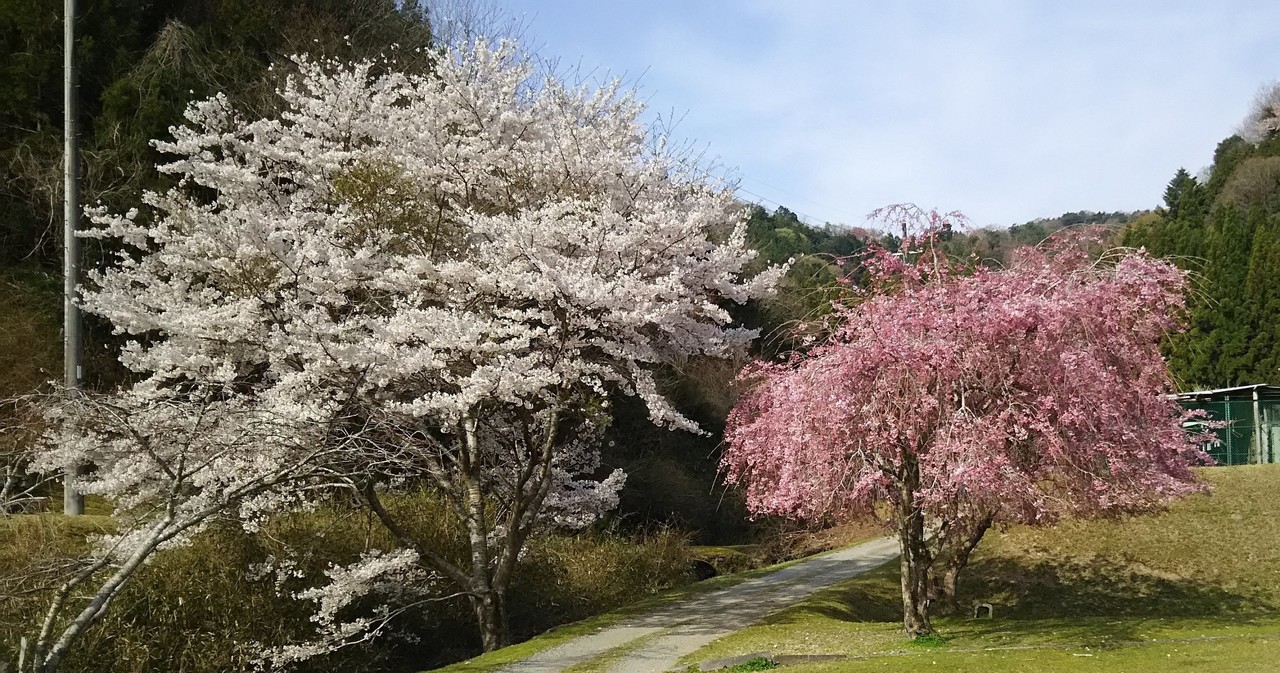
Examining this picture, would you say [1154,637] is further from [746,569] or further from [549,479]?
[746,569]

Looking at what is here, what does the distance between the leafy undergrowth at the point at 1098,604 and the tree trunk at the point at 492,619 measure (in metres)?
3.14

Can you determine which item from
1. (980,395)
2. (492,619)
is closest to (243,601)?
(492,619)

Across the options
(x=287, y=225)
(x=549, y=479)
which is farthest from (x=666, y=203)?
(x=287, y=225)

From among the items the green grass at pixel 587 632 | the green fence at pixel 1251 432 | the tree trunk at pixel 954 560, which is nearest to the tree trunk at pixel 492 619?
the green grass at pixel 587 632

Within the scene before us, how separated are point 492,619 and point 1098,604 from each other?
488 inches

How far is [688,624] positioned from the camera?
523 inches

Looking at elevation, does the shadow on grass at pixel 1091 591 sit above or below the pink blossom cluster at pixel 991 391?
below

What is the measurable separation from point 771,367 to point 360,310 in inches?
234

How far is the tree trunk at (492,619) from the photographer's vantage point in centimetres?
1299

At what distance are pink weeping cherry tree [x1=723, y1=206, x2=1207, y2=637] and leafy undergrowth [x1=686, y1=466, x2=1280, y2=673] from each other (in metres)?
1.41

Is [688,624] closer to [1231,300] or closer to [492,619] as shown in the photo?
[492,619]

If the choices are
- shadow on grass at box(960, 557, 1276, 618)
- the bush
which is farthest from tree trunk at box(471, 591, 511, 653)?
shadow on grass at box(960, 557, 1276, 618)

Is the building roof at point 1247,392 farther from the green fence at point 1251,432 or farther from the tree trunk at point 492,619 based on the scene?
the tree trunk at point 492,619

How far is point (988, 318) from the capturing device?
1033 cm
